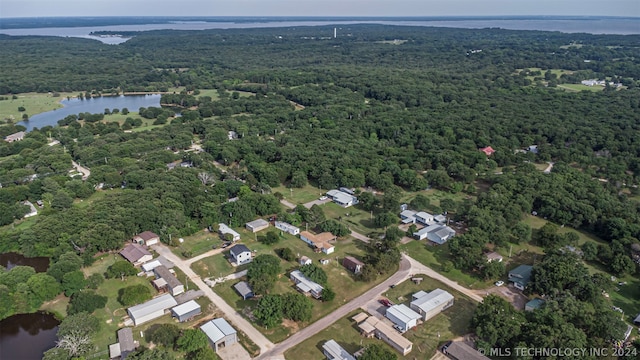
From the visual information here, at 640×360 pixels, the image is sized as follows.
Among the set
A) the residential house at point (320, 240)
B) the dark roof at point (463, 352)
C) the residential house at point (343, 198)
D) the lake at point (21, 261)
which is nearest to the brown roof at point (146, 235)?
the lake at point (21, 261)

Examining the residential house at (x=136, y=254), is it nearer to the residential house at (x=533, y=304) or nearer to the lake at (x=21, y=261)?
the lake at (x=21, y=261)

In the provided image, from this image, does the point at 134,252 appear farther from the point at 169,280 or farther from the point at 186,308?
the point at 186,308

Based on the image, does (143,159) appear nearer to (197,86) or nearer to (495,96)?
(197,86)

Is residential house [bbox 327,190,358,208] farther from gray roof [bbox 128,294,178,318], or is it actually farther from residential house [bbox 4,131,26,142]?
residential house [bbox 4,131,26,142]

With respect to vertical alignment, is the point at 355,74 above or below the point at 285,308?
above

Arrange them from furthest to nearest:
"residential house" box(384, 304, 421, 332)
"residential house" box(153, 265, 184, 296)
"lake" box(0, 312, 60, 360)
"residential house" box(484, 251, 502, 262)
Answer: "residential house" box(484, 251, 502, 262), "residential house" box(153, 265, 184, 296), "residential house" box(384, 304, 421, 332), "lake" box(0, 312, 60, 360)

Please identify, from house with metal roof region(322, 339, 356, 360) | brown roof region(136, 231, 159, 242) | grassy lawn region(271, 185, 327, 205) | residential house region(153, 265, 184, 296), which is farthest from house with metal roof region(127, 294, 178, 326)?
grassy lawn region(271, 185, 327, 205)

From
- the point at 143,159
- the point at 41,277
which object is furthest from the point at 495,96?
the point at 41,277
